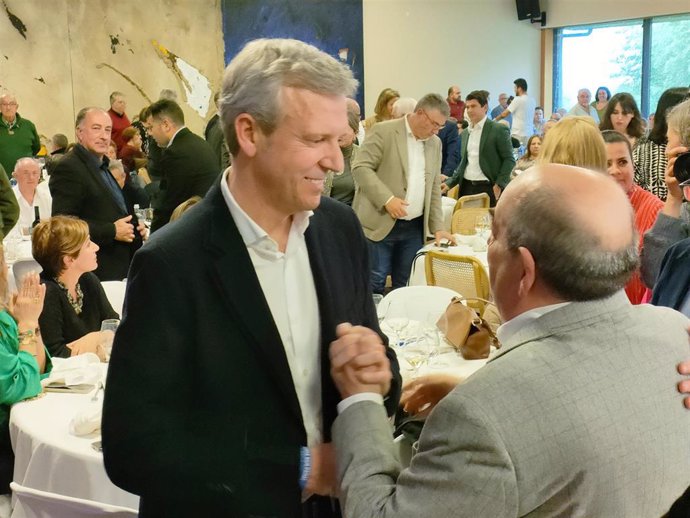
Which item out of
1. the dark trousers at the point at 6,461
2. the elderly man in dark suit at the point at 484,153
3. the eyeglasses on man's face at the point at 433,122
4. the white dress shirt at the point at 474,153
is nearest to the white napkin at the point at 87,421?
the dark trousers at the point at 6,461

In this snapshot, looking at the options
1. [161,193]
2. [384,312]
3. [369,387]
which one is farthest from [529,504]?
[161,193]

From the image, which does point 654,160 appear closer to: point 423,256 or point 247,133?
point 423,256

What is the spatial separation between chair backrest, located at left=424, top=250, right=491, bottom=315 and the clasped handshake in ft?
9.22

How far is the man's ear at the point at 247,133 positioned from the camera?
1.36 m

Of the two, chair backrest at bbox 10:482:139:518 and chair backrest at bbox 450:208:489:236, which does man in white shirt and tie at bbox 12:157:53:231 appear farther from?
chair backrest at bbox 10:482:139:518

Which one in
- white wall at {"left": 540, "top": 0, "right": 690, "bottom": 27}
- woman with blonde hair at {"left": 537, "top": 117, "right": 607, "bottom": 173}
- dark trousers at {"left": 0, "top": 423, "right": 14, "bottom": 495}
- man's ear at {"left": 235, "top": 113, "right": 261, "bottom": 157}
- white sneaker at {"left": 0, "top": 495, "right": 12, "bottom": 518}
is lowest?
white sneaker at {"left": 0, "top": 495, "right": 12, "bottom": 518}

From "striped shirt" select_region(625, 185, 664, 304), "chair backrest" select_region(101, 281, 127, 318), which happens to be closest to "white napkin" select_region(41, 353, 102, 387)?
"chair backrest" select_region(101, 281, 127, 318)

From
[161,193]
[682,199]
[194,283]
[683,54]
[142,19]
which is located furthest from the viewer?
[683,54]

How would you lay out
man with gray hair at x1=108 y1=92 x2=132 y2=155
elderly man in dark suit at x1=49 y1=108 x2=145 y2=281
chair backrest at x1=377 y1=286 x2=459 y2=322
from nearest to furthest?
1. chair backrest at x1=377 y1=286 x2=459 y2=322
2. elderly man in dark suit at x1=49 y1=108 x2=145 y2=281
3. man with gray hair at x1=108 y1=92 x2=132 y2=155

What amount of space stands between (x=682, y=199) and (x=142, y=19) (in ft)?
30.7

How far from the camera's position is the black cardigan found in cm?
332

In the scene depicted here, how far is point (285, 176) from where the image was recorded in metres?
1.37

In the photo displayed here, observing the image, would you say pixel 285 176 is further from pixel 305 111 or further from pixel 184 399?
pixel 184 399

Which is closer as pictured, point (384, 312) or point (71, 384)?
point (71, 384)
